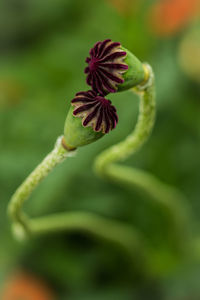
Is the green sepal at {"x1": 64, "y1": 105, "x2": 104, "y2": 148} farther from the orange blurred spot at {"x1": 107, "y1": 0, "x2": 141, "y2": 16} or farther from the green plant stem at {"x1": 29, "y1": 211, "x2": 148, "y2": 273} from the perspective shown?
the orange blurred spot at {"x1": 107, "y1": 0, "x2": 141, "y2": 16}

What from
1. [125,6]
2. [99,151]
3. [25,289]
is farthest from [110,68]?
[125,6]

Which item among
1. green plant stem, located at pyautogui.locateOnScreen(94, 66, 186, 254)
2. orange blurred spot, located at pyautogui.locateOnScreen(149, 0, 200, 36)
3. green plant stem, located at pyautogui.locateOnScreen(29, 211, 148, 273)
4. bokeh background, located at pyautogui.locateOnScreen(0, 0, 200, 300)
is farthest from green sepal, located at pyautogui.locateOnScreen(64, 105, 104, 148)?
orange blurred spot, located at pyautogui.locateOnScreen(149, 0, 200, 36)

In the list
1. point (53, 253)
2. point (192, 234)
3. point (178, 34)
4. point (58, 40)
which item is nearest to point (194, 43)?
point (178, 34)

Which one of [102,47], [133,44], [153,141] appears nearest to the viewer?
[102,47]

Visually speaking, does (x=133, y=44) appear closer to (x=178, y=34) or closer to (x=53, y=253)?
(x=178, y=34)

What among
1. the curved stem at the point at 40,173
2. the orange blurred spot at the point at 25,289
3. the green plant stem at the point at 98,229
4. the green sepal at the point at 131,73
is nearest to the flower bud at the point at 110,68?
the green sepal at the point at 131,73

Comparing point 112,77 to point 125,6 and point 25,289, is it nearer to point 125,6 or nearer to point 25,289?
point 25,289
